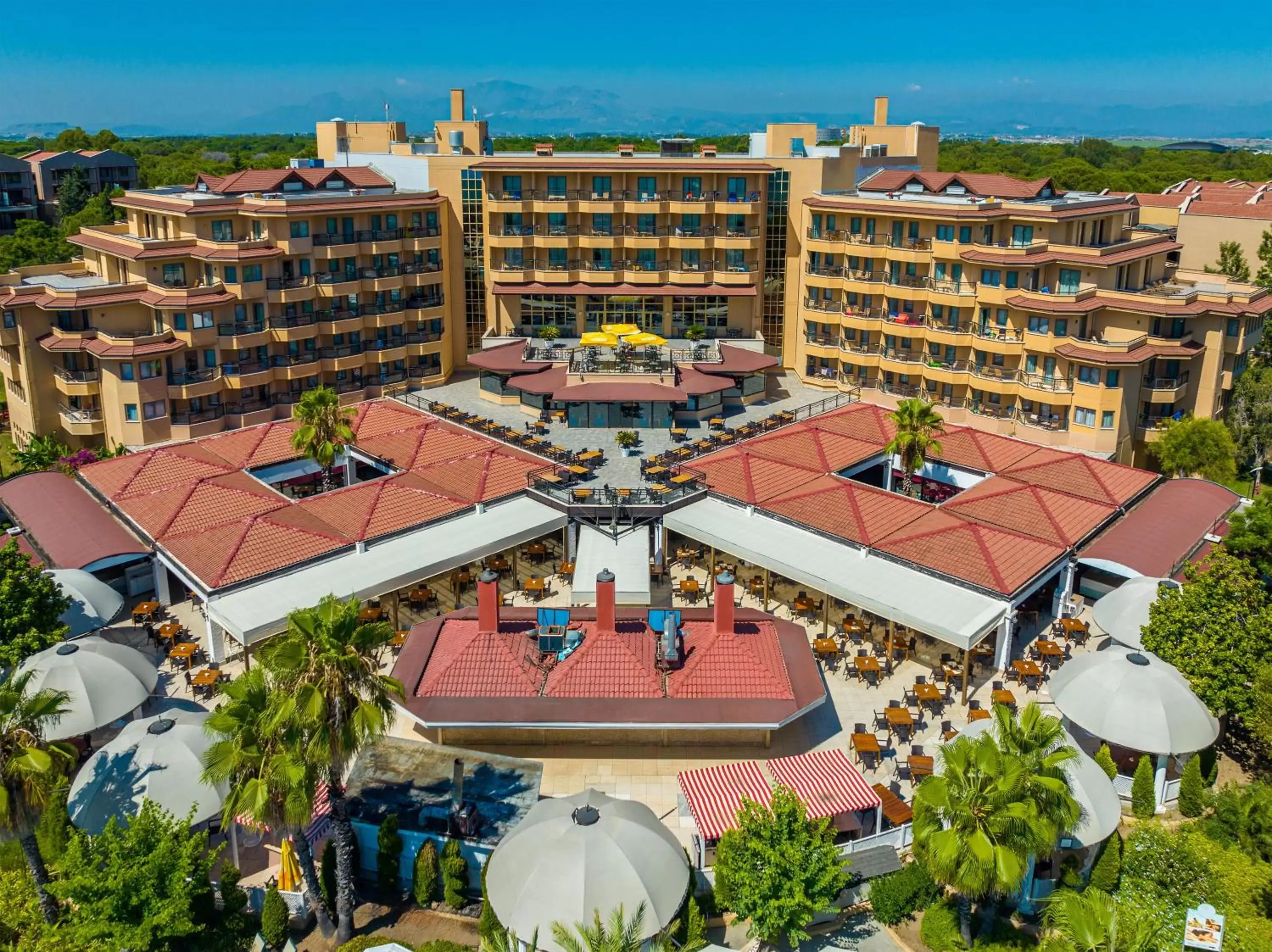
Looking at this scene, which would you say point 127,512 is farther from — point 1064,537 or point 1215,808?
point 1215,808

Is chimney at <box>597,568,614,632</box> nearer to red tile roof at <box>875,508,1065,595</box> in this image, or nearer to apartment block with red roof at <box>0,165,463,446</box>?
red tile roof at <box>875,508,1065,595</box>

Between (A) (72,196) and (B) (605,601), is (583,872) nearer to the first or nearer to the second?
(B) (605,601)

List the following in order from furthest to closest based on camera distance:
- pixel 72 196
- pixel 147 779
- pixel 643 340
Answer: pixel 72 196, pixel 643 340, pixel 147 779

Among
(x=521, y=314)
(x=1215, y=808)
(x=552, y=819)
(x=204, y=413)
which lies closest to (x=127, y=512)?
(x=204, y=413)

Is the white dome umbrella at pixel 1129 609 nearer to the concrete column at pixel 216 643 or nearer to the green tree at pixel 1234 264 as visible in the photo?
the concrete column at pixel 216 643

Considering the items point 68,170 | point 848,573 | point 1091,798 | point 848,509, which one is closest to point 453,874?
point 1091,798

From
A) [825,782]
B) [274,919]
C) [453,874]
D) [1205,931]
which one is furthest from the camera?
[825,782]

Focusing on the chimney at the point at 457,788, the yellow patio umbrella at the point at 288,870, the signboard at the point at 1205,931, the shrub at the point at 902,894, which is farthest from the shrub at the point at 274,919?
the signboard at the point at 1205,931
